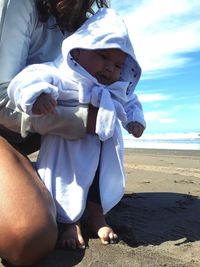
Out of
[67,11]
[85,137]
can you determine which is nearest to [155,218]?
[85,137]

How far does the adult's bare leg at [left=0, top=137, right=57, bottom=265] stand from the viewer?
2.29m

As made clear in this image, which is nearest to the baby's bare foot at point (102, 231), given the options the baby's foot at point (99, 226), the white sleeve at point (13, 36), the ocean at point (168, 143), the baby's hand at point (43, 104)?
the baby's foot at point (99, 226)

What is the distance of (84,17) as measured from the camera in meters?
3.21

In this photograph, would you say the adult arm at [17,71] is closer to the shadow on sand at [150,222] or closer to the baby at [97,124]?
the baby at [97,124]

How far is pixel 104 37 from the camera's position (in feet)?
9.26

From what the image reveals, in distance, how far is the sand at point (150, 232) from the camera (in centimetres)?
237

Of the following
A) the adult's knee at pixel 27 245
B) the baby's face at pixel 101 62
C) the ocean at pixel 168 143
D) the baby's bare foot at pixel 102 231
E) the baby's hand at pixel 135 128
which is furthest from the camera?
the ocean at pixel 168 143

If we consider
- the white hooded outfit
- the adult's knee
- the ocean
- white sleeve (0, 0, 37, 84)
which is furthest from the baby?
the ocean

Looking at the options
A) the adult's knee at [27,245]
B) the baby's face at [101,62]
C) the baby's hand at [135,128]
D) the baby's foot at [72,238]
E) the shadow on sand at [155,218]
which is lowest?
the shadow on sand at [155,218]

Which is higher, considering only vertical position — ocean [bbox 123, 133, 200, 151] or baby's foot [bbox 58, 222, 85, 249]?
baby's foot [bbox 58, 222, 85, 249]

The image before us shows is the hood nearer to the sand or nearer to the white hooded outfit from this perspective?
the white hooded outfit

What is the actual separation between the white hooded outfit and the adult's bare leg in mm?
162

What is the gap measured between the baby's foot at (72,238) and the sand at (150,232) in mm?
48

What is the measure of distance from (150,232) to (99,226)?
0.39 m
